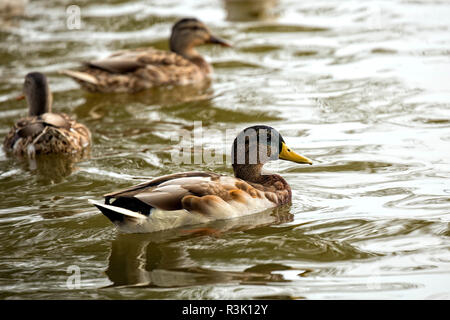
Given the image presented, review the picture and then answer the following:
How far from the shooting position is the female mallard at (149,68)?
11.6 meters

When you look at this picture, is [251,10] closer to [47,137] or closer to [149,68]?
[149,68]

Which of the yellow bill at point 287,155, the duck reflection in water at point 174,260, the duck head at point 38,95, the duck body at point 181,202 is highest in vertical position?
the duck head at point 38,95

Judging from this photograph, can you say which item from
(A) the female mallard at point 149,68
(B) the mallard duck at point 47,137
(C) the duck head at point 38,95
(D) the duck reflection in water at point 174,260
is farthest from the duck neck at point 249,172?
(A) the female mallard at point 149,68

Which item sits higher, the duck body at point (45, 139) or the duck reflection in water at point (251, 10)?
the duck reflection in water at point (251, 10)

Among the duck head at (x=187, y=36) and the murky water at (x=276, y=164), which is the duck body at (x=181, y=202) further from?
the duck head at (x=187, y=36)

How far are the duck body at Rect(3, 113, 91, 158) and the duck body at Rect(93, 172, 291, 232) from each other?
2514 millimetres

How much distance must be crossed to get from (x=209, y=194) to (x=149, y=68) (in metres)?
5.34

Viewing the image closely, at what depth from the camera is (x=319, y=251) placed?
6164mm

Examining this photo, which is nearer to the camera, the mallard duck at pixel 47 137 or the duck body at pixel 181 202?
the duck body at pixel 181 202

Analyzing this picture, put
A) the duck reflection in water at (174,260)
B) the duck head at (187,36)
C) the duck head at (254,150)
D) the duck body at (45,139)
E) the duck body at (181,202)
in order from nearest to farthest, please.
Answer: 1. the duck reflection in water at (174,260)
2. the duck body at (181,202)
3. the duck head at (254,150)
4. the duck body at (45,139)
5. the duck head at (187,36)

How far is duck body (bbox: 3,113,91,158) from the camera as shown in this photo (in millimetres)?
9023

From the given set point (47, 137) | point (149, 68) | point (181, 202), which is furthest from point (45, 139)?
point (149, 68)

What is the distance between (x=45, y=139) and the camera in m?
9.05

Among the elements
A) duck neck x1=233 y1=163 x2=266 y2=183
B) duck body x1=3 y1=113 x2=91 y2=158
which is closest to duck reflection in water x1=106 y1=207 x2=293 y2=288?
duck neck x1=233 y1=163 x2=266 y2=183
